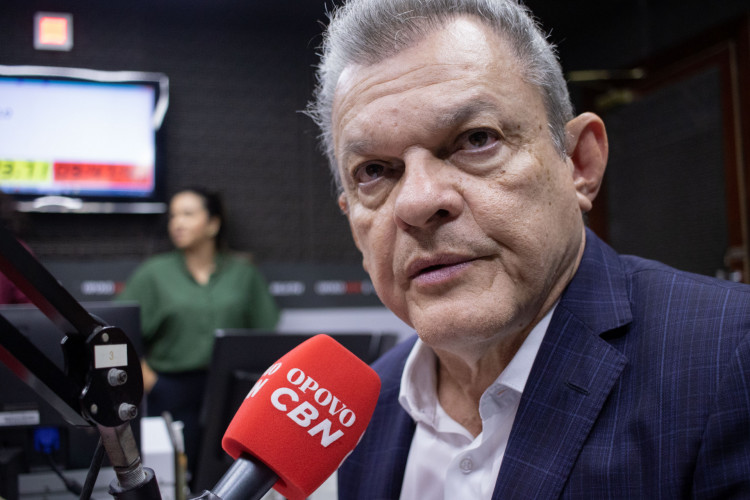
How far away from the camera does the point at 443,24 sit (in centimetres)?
104

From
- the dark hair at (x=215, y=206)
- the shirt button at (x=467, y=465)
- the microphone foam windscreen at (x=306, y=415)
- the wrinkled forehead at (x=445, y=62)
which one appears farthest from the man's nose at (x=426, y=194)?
the dark hair at (x=215, y=206)

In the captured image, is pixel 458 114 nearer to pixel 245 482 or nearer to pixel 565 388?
pixel 565 388

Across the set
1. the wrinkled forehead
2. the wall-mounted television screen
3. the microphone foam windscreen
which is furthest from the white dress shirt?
the wall-mounted television screen

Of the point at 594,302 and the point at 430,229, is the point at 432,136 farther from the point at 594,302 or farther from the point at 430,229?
the point at 594,302

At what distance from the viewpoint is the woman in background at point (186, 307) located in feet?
12.2

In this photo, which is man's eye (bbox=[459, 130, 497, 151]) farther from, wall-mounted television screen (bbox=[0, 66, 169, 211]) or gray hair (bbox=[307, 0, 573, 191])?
wall-mounted television screen (bbox=[0, 66, 169, 211])

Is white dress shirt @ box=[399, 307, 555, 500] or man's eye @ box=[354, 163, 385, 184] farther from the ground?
man's eye @ box=[354, 163, 385, 184]

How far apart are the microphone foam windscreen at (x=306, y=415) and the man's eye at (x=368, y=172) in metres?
0.28

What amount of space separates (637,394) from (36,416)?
1.13 m

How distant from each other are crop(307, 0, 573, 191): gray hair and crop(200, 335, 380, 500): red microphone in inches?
19.3

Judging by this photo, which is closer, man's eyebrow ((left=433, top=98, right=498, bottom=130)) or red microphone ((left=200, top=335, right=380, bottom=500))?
red microphone ((left=200, top=335, right=380, bottom=500))

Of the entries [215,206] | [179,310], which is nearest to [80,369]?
[179,310]

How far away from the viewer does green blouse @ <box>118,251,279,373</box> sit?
371 cm

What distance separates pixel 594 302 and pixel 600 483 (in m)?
0.29
